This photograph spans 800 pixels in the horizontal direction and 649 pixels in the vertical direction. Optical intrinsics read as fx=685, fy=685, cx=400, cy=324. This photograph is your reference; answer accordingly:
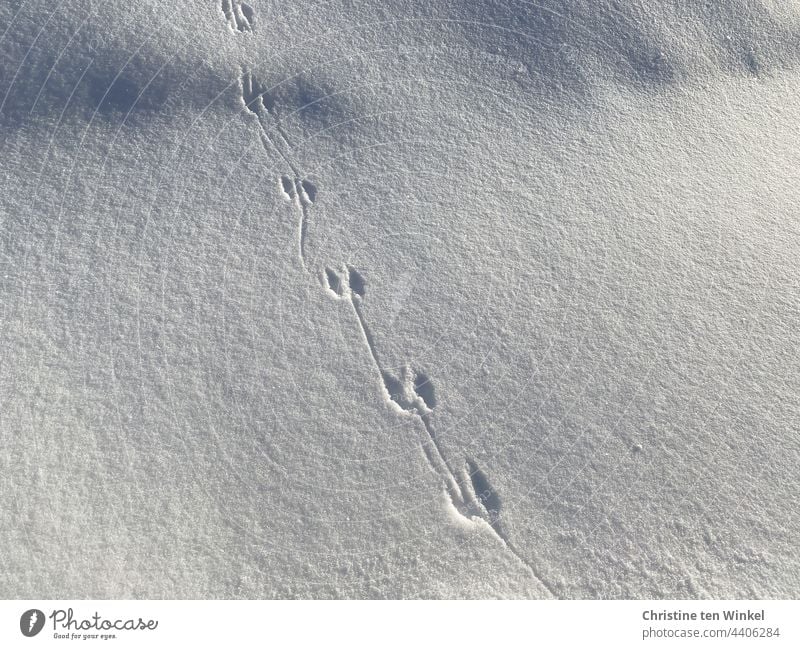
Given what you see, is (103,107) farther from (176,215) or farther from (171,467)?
(171,467)

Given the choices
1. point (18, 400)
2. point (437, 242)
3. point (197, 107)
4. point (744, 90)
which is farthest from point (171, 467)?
point (744, 90)

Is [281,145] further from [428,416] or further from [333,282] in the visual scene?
[428,416]

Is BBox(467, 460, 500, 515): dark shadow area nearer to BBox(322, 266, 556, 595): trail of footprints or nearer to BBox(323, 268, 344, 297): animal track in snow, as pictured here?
BBox(322, 266, 556, 595): trail of footprints

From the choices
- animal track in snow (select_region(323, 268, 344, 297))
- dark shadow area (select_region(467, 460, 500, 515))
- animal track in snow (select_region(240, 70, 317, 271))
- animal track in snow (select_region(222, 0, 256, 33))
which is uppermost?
animal track in snow (select_region(222, 0, 256, 33))
